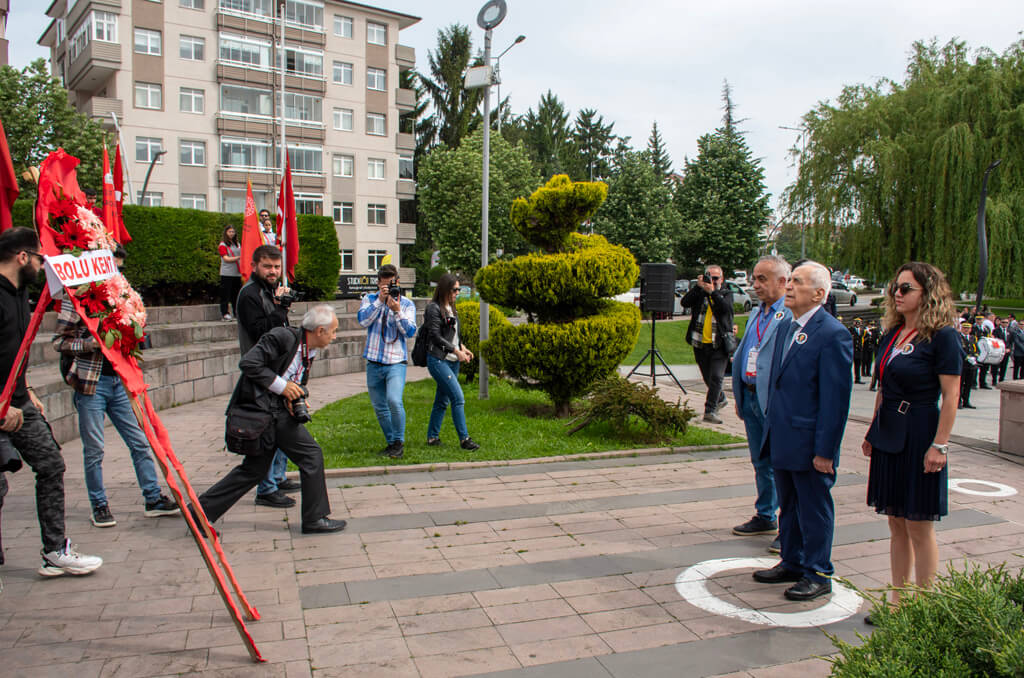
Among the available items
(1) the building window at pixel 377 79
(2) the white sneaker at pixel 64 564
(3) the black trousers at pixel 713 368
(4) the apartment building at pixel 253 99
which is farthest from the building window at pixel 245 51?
(2) the white sneaker at pixel 64 564

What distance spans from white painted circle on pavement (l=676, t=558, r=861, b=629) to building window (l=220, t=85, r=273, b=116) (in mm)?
46465

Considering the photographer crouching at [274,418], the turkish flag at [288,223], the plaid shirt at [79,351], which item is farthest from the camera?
the turkish flag at [288,223]

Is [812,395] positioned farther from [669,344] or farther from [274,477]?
[669,344]

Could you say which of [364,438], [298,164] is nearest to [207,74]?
[298,164]

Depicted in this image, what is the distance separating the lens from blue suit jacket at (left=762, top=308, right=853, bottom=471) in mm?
4414

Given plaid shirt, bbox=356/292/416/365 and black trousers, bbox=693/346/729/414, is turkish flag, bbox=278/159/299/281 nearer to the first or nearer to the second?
plaid shirt, bbox=356/292/416/365

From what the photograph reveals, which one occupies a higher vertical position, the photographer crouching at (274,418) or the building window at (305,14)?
the building window at (305,14)

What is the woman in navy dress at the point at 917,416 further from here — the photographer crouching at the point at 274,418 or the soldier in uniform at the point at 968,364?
the soldier in uniform at the point at 968,364

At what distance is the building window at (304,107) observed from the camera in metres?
48.0

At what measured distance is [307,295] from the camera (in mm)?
20797

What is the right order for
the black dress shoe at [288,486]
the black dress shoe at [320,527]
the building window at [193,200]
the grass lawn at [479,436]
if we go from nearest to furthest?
the black dress shoe at [320,527]
the black dress shoe at [288,486]
the grass lawn at [479,436]
the building window at [193,200]

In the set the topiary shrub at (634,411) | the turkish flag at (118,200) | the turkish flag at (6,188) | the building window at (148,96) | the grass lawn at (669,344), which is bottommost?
the grass lawn at (669,344)

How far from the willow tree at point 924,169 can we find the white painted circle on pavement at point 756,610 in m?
25.5

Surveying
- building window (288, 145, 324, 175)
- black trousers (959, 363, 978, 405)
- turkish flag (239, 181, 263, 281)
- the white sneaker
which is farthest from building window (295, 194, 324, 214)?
the white sneaker
